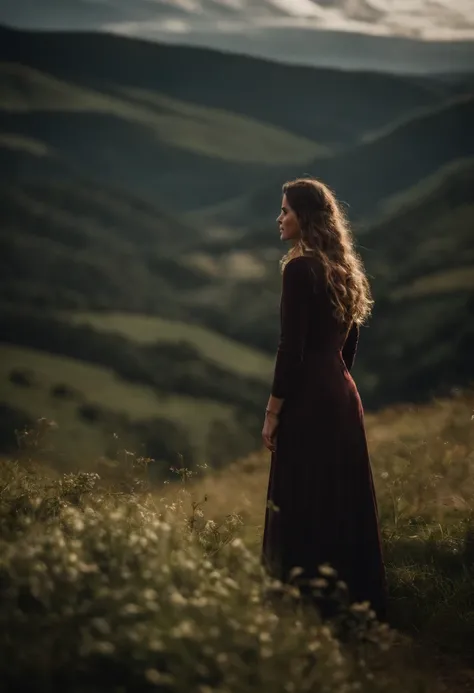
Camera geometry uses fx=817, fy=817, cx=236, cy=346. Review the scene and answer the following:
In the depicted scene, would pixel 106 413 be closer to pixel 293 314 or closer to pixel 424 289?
pixel 424 289

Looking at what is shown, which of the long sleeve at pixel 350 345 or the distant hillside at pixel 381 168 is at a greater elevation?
the distant hillside at pixel 381 168

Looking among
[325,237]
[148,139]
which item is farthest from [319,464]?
[148,139]

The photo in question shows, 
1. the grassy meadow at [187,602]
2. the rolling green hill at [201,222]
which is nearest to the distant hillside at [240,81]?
the rolling green hill at [201,222]

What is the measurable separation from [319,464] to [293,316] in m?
0.57

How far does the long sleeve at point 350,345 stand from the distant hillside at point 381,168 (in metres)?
3.61

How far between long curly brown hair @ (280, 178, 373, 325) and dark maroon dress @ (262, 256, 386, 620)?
4 cm

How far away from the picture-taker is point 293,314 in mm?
2793

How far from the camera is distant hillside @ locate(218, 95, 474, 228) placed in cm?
668

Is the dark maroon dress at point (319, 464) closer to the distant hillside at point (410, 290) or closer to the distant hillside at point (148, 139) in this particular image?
the distant hillside at point (410, 290)

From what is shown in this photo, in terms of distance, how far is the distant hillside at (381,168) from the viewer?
668 centimetres

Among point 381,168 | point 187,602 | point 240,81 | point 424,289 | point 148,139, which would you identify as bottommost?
point 187,602

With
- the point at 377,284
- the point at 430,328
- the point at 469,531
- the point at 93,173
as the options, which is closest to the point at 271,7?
the point at 93,173

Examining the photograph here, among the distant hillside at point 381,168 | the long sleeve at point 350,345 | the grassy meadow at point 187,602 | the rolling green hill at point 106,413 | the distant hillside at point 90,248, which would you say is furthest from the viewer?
the distant hillside at point 381,168

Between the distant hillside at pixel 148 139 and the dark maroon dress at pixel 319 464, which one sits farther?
the distant hillside at pixel 148 139
